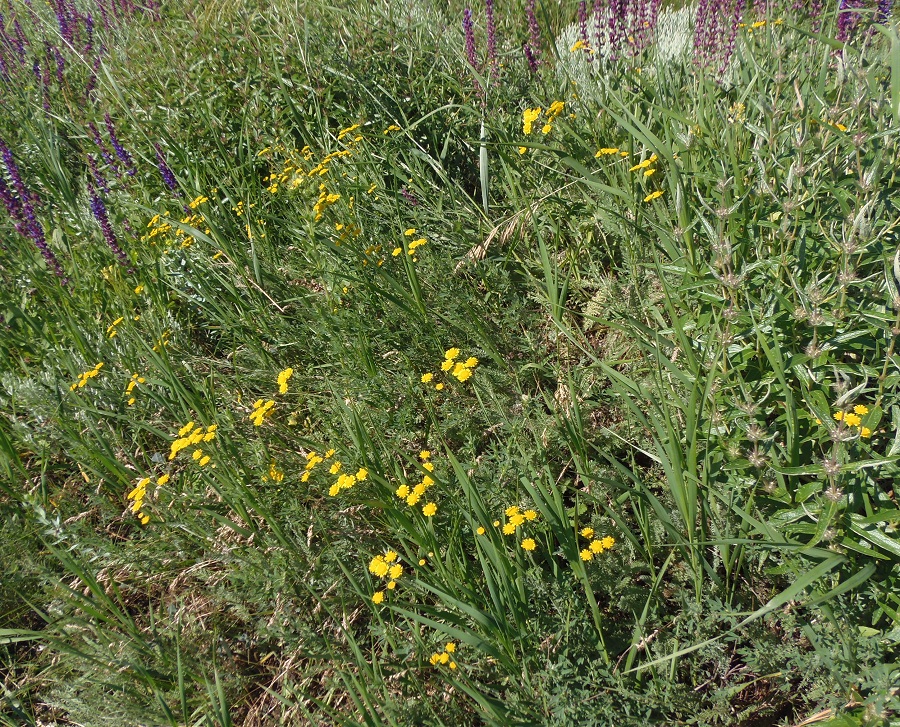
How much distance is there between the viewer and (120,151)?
3.63 meters

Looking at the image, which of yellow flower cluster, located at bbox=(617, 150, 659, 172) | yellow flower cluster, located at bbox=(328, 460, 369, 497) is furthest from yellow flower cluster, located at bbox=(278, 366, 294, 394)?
yellow flower cluster, located at bbox=(617, 150, 659, 172)

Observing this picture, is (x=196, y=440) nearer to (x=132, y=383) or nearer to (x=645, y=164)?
(x=132, y=383)

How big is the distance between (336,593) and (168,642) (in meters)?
0.56

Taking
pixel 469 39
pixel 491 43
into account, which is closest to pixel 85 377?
pixel 469 39

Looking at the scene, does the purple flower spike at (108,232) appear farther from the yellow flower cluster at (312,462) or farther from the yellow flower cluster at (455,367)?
the yellow flower cluster at (455,367)

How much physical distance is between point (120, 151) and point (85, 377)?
1.47 metres

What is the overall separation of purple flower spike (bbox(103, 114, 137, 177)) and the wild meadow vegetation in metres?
0.03

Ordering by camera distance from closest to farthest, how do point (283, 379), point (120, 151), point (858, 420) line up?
point (858, 420), point (283, 379), point (120, 151)

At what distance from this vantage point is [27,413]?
303cm

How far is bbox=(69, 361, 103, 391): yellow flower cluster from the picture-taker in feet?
9.01

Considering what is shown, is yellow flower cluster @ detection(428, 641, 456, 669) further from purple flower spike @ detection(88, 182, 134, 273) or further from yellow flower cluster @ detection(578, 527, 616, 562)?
purple flower spike @ detection(88, 182, 134, 273)

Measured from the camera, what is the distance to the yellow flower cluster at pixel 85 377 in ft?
9.01

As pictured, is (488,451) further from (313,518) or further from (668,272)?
(668,272)

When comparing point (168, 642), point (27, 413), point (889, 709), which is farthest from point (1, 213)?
point (889, 709)
